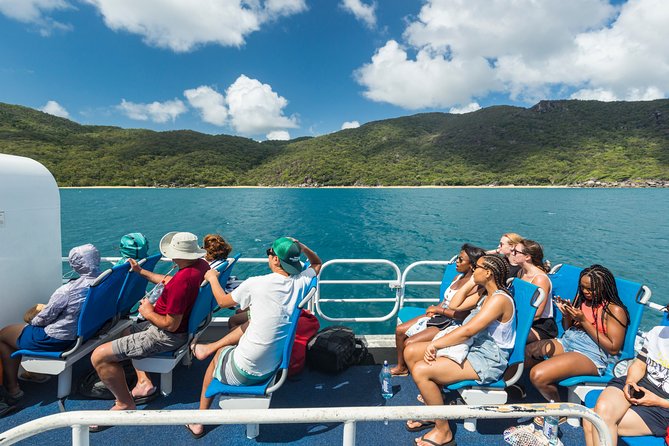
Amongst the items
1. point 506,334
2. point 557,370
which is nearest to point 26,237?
point 506,334

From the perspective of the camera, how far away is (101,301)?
2.79 metres

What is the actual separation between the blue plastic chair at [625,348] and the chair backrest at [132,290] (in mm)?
4002

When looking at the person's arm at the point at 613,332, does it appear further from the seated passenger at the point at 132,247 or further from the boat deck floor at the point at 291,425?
the seated passenger at the point at 132,247

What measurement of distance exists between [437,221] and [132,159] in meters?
119

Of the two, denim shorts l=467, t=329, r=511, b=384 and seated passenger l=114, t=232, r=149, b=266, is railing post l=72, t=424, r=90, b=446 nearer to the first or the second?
seated passenger l=114, t=232, r=149, b=266

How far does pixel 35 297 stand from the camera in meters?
3.16

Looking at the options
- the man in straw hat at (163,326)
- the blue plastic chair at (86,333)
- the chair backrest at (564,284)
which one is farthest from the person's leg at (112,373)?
the chair backrest at (564,284)

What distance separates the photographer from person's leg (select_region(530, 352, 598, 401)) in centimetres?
265

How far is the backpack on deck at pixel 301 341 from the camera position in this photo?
3.17m

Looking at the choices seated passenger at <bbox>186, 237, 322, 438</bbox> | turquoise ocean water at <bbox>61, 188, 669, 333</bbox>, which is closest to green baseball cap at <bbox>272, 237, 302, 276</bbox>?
seated passenger at <bbox>186, 237, 322, 438</bbox>

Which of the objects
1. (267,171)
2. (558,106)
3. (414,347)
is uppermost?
(558,106)

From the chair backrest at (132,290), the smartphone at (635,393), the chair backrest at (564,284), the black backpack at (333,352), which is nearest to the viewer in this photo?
the smartphone at (635,393)

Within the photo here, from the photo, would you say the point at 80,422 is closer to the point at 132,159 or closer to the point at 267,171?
the point at 267,171

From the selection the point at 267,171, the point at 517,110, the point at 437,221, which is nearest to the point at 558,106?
the point at 517,110
